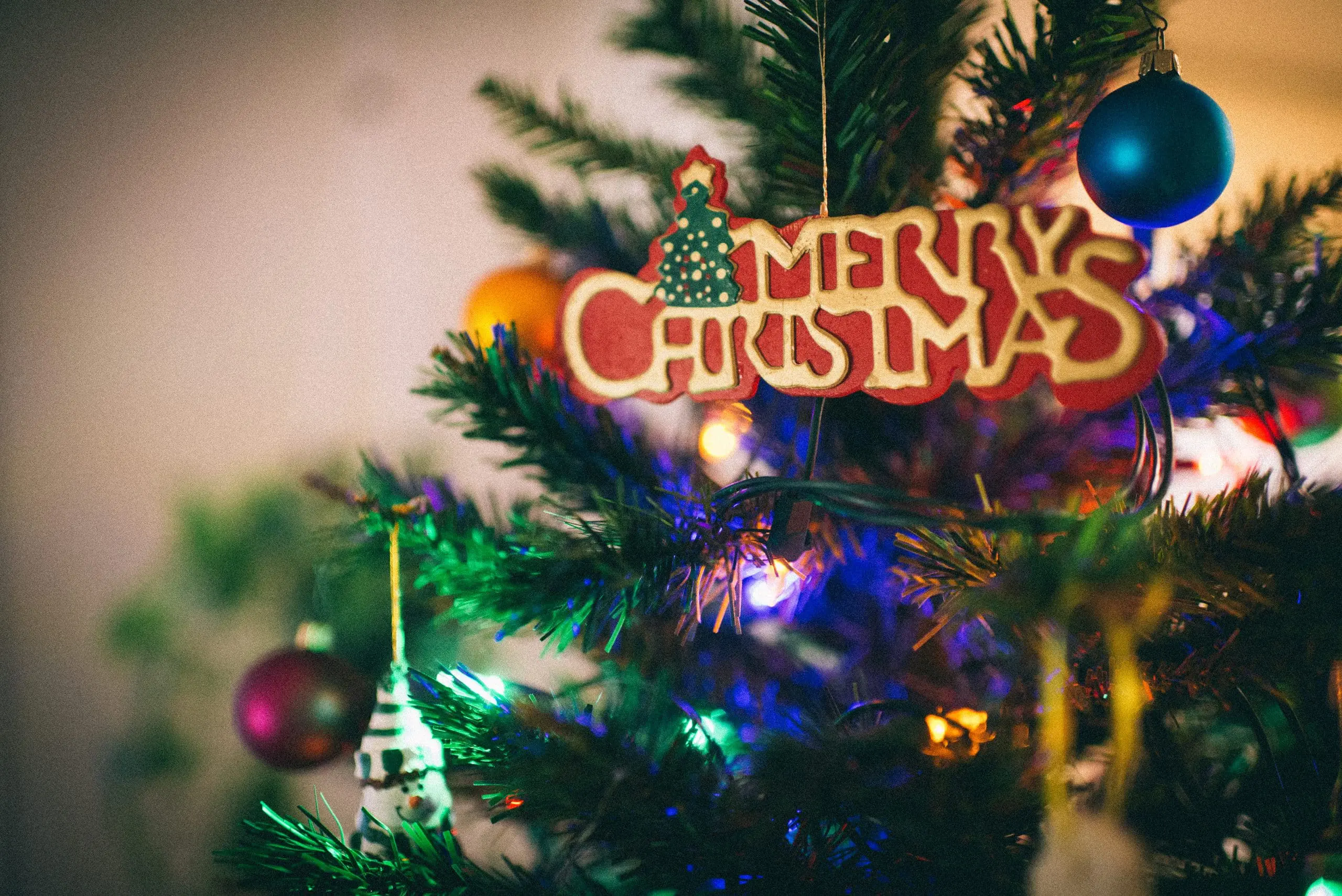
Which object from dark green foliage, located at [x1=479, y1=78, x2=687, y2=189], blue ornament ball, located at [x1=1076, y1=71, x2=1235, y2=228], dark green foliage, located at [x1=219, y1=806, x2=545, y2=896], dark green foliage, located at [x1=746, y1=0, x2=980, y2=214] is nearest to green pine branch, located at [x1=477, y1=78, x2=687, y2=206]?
dark green foliage, located at [x1=479, y1=78, x2=687, y2=189]

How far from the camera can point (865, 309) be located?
29 cm

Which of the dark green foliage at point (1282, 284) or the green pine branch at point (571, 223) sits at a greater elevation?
the green pine branch at point (571, 223)

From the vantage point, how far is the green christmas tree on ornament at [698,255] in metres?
0.31

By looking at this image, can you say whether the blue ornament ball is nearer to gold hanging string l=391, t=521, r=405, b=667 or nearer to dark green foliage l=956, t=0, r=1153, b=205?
dark green foliage l=956, t=0, r=1153, b=205

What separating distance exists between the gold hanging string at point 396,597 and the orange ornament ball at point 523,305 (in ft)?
0.50

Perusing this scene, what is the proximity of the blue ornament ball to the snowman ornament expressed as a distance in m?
0.37

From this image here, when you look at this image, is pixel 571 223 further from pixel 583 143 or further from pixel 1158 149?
pixel 1158 149

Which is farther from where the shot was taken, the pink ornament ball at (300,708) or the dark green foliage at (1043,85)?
the pink ornament ball at (300,708)

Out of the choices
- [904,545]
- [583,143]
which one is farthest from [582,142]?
[904,545]

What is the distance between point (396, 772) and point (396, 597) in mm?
81

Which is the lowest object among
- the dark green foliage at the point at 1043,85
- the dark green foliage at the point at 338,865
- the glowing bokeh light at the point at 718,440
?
the dark green foliage at the point at 338,865

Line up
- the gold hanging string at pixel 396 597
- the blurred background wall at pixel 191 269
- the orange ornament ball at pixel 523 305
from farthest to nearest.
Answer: the blurred background wall at pixel 191 269, the orange ornament ball at pixel 523 305, the gold hanging string at pixel 396 597

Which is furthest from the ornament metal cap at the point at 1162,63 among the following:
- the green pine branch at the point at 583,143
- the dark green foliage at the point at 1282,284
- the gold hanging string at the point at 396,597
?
the gold hanging string at the point at 396,597

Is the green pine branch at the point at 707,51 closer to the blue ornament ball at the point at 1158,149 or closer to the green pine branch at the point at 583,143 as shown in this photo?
the green pine branch at the point at 583,143
